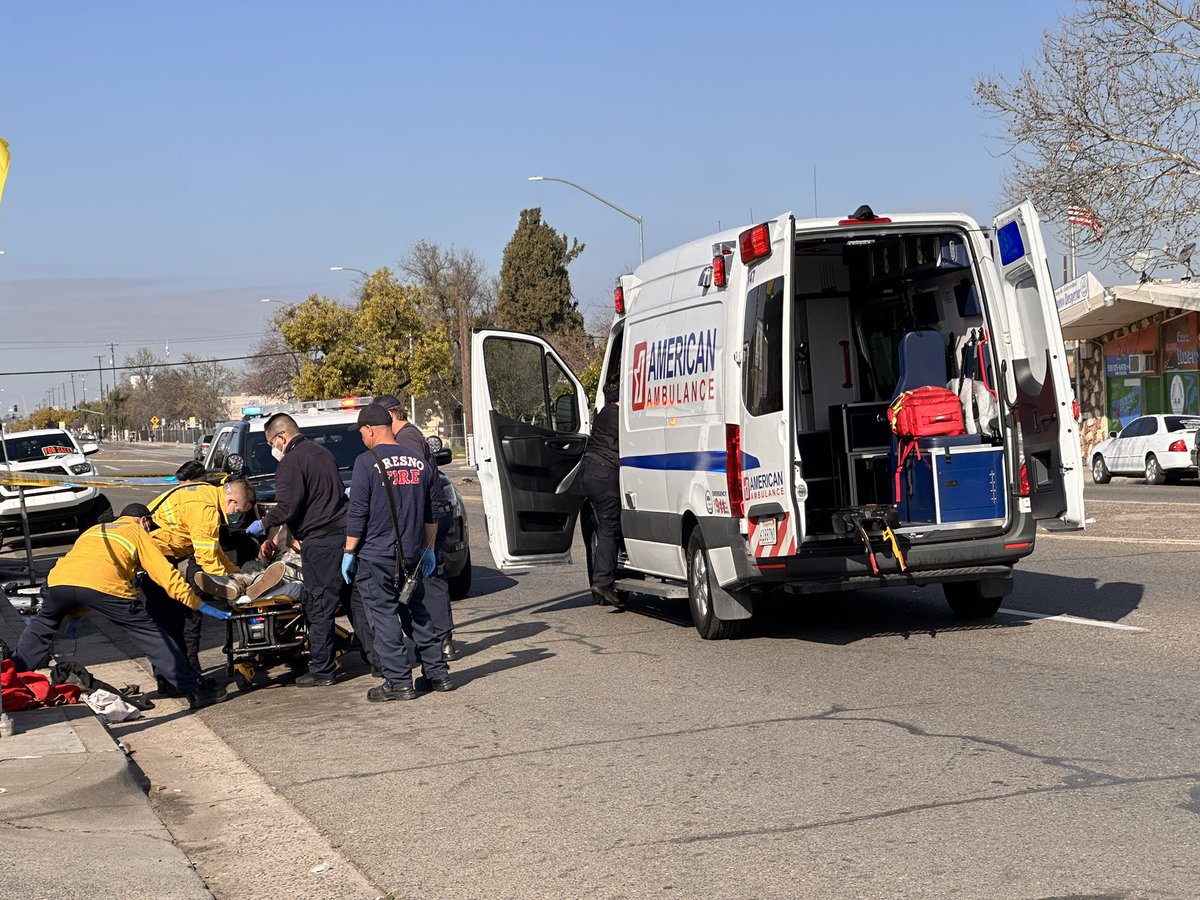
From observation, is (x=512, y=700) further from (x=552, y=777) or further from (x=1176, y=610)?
(x=1176, y=610)

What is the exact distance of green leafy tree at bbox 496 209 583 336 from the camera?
70750 mm

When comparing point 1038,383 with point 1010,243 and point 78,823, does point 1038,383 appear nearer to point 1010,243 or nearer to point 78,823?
point 1010,243

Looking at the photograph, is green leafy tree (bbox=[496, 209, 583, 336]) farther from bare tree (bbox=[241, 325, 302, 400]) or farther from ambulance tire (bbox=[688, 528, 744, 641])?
ambulance tire (bbox=[688, 528, 744, 641])

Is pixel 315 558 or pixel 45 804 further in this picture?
pixel 315 558

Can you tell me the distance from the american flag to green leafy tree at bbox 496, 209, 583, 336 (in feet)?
141

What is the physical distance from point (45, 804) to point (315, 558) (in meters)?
3.71

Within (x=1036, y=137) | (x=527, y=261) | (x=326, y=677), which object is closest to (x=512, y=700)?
(x=326, y=677)

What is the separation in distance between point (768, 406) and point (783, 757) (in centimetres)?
343

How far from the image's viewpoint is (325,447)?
14742 millimetres

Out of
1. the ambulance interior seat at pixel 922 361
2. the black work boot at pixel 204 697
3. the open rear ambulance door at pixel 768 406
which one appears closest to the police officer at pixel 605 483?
the ambulance interior seat at pixel 922 361

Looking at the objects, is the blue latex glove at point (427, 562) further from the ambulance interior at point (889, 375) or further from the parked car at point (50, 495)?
the parked car at point (50, 495)

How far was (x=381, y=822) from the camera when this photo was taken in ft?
21.1

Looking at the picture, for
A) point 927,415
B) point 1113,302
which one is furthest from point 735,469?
point 1113,302

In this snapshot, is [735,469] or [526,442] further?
[526,442]
